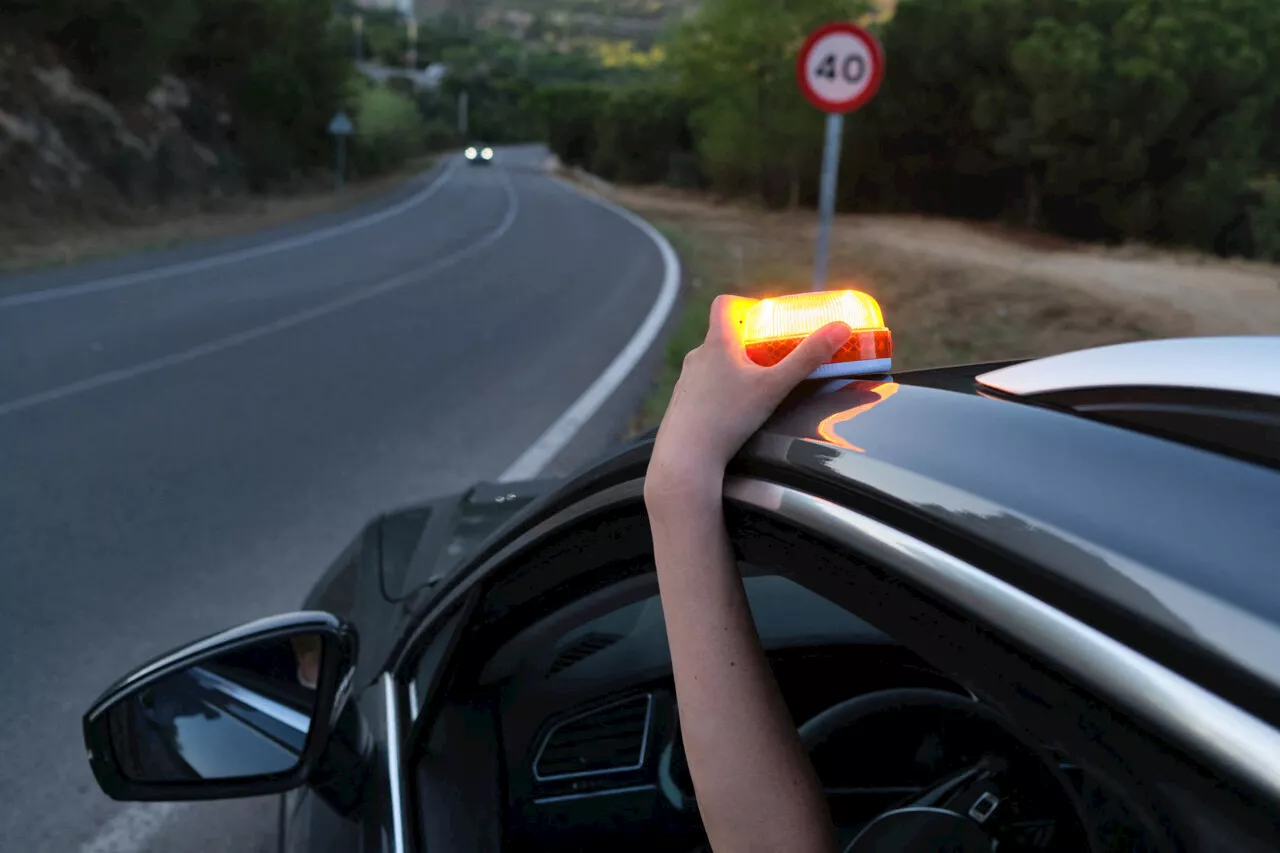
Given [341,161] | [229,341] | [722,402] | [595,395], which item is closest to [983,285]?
[595,395]

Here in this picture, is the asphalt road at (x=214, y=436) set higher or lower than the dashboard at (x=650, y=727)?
lower

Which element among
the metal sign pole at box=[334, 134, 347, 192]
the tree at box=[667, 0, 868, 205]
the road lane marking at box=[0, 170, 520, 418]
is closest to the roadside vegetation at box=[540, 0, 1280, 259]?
the tree at box=[667, 0, 868, 205]

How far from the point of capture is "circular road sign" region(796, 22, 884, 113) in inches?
280

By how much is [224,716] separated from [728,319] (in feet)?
3.54

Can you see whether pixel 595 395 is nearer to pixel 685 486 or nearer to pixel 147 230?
pixel 685 486

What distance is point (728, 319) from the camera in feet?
3.36

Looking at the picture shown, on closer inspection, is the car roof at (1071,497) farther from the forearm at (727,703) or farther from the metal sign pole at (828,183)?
the metal sign pole at (828,183)

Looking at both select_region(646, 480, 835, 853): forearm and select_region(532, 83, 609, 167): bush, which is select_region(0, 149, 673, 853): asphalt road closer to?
select_region(646, 480, 835, 853): forearm

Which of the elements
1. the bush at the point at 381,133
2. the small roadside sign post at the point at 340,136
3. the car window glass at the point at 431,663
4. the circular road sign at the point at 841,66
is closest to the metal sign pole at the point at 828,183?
the circular road sign at the point at 841,66

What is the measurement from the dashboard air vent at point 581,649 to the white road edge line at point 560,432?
1.70 metres

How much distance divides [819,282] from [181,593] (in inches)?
196

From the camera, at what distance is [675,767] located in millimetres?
1657

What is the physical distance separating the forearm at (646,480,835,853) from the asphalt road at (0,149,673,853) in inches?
79.9

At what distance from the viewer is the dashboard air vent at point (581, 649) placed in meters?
1.66
